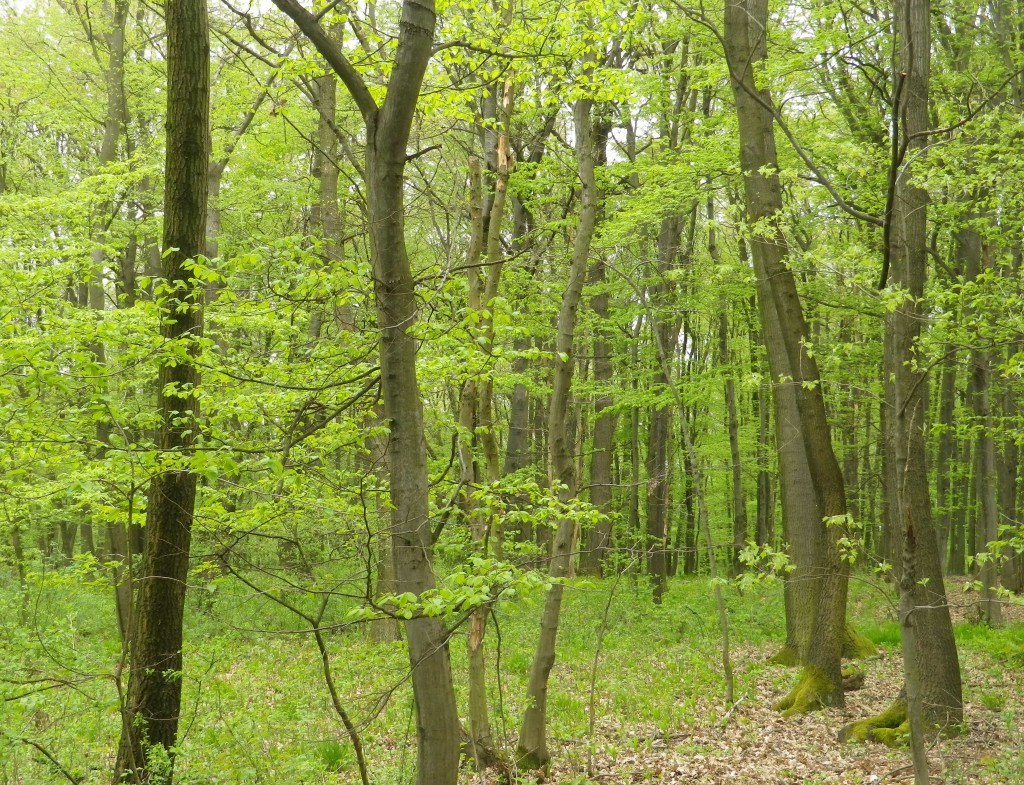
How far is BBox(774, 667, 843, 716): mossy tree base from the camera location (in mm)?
8227

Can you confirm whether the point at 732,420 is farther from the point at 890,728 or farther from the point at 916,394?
the point at 916,394

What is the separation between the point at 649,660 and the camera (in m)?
11.4

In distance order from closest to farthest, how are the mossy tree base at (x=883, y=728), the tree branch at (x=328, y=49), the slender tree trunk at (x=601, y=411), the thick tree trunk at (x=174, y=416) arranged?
the tree branch at (x=328, y=49) → the thick tree trunk at (x=174, y=416) → the mossy tree base at (x=883, y=728) → the slender tree trunk at (x=601, y=411)

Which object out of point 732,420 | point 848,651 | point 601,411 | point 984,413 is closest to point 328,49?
point 848,651

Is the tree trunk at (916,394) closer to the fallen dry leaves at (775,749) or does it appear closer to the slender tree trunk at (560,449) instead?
the fallen dry leaves at (775,749)

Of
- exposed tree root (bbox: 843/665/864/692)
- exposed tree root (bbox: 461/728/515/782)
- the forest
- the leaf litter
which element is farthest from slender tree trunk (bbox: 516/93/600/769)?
exposed tree root (bbox: 843/665/864/692)

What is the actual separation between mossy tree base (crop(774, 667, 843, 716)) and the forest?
0.05 m

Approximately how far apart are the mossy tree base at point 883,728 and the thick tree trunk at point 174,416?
598 centimetres

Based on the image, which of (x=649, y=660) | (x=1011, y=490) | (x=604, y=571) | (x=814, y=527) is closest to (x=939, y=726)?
(x=814, y=527)

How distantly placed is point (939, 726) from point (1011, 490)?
1101 cm

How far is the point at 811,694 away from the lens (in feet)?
27.3

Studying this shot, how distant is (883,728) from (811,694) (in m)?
1.13

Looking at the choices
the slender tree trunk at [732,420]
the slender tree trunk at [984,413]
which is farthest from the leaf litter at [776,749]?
the slender tree trunk at [732,420]

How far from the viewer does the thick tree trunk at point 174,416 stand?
16.5 feet
